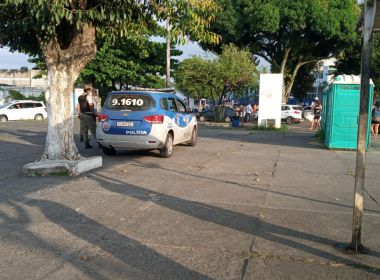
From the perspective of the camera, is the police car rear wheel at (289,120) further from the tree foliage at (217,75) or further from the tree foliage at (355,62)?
the tree foliage at (355,62)

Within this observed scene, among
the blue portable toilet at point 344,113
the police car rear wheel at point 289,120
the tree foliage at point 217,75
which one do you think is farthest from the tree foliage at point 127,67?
the blue portable toilet at point 344,113

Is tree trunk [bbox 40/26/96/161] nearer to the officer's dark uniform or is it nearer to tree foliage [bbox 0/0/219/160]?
tree foliage [bbox 0/0/219/160]

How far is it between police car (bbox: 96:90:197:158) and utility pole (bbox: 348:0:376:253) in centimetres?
704

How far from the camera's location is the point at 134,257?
4.78m

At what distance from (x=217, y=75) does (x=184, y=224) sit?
23406mm

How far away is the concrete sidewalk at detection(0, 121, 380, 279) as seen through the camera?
4.53m

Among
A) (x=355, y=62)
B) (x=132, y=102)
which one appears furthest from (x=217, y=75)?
(x=355, y=62)

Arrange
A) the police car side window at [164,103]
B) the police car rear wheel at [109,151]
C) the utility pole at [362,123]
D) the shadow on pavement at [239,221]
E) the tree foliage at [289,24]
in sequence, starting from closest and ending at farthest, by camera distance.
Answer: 1. the utility pole at [362,123]
2. the shadow on pavement at [239,221]
3. the police car side window at [164,103]
4. the police car rear wheel at [109,151]
5. the tree foliage at [289,24]

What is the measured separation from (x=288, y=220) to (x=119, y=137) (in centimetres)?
626

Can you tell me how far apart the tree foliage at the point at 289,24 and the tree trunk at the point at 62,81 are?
26.6m

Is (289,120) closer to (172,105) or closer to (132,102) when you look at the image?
(172,105)

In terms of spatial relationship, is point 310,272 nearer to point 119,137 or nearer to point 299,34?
point 119,137

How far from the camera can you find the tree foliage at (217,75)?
1132 inches

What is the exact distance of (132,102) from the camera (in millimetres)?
11766
